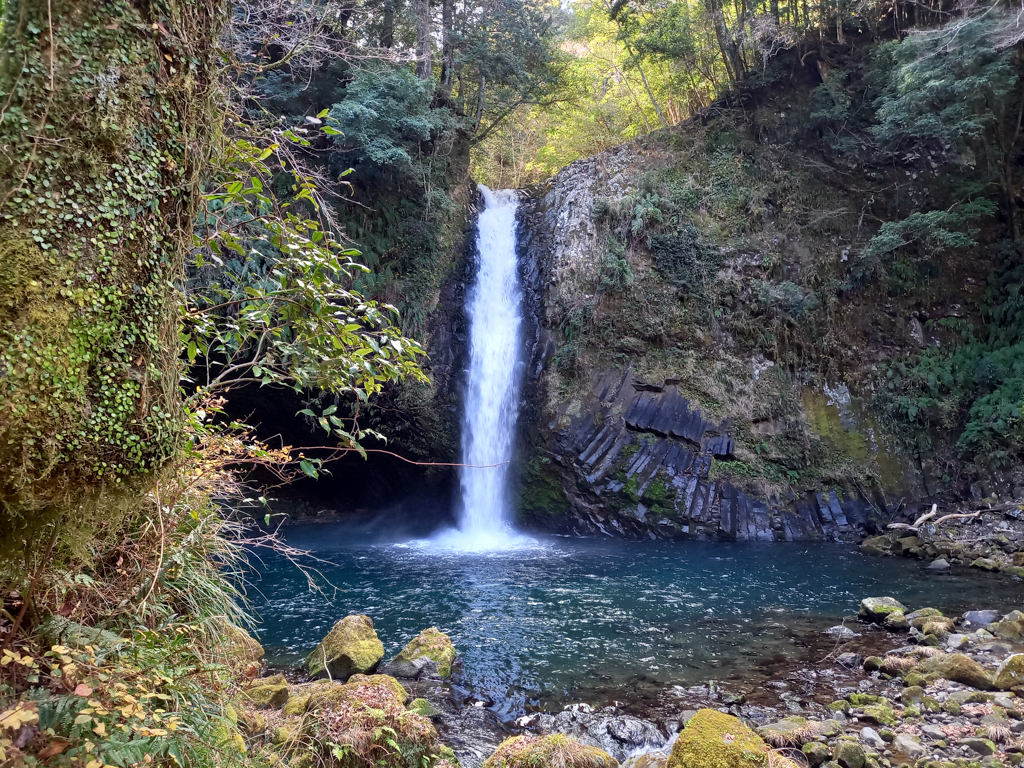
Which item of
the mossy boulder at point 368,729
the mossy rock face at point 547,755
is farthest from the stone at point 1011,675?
the mossy boulder at point 368,729

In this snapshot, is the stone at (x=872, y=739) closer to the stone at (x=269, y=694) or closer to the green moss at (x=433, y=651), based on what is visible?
the green moss at (x=433, y=651)

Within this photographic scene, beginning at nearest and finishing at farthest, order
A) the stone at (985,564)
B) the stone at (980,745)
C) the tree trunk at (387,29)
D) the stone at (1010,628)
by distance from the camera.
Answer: the stone at (980,745)
the stone at (1010,628)
the stone at (985,564)
the tree trunk at (387,29)

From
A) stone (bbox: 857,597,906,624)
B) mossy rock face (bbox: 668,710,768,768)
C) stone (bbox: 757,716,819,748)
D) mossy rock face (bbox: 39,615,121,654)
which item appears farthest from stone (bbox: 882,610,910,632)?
mossy rock face (bbox: 39,615,121,654)

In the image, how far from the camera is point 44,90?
5.04ft

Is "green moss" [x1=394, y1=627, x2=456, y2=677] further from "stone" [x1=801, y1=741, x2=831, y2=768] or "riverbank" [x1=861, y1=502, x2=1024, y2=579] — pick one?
"riverbank" [x1=861, y1=502, x2=1024, y2=579]

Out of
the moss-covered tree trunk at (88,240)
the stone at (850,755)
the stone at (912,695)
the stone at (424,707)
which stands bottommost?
the stone at (424,707)

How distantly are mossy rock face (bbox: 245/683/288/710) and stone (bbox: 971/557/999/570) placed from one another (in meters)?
10.6

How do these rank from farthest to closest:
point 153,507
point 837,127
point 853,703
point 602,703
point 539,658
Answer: point 837,127
point 539,658
point 602,703
point 853,703
point 153,507

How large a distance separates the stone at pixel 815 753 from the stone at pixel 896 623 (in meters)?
3.54

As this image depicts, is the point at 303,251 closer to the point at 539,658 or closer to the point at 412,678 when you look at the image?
the point at 412,678

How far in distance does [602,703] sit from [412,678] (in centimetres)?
188

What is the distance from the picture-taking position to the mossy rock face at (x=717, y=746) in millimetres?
3293

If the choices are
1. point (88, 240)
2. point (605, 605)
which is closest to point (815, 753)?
point (605, 605)

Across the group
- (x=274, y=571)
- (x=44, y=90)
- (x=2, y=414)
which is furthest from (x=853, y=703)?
(x=274, y=571)
